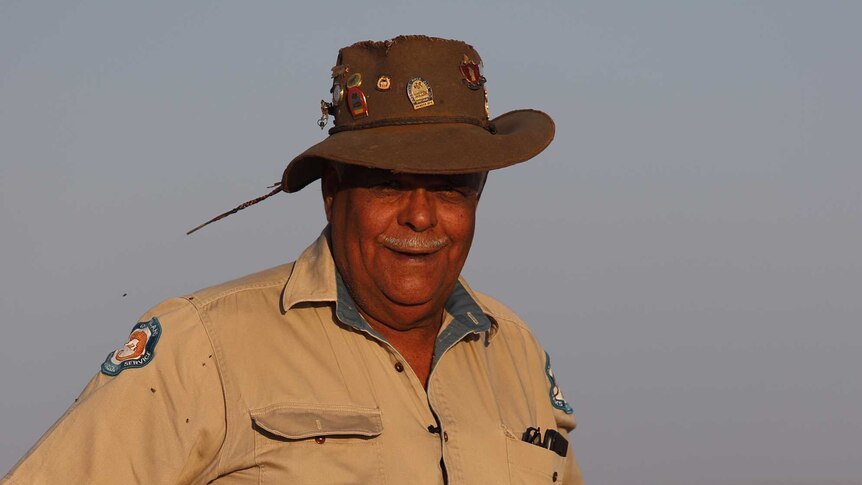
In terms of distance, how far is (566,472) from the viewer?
5.48 m

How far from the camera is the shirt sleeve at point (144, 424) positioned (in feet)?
13.5

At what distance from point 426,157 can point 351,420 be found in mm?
954

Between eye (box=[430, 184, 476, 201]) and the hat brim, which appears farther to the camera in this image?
eye (box=[430, 184, 476, 201])

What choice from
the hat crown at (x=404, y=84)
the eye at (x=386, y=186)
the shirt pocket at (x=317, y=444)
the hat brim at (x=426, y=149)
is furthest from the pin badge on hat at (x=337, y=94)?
the shirt pocket at (x=317, y=444)

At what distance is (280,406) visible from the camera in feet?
14.2

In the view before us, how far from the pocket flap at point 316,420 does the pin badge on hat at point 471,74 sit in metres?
1.30

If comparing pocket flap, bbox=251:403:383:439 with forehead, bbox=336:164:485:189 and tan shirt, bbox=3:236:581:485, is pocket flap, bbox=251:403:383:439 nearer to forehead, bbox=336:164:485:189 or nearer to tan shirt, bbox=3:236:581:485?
tan shirt, bbox=3:236:581:485

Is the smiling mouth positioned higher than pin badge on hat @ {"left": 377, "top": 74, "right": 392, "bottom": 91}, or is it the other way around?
pin badge on hat @ {"left": 377, "top": 74, "right": 392, "bottom": 91}

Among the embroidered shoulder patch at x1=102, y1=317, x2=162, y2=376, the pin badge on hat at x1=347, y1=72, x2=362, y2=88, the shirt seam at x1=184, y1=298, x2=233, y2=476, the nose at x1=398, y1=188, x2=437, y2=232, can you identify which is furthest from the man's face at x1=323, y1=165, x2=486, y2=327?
the embroidered shoulder patch at x1=102, y1=317, x2=162, y2=376

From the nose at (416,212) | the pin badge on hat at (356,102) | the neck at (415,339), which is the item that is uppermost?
the pin badge on hat at (356,102)

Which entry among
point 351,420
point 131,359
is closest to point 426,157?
point 351,420

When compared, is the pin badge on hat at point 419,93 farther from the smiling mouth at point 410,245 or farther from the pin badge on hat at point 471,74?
the smiling mouth at point 410,245

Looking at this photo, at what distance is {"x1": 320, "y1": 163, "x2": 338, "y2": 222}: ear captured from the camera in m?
4.79

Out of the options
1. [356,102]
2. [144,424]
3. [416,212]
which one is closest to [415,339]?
[416,212]
